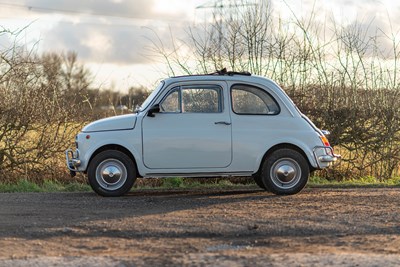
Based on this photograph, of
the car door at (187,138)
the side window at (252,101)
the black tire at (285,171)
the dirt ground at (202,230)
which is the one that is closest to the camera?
the dirt ground at (202,230)

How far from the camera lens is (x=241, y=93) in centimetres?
1219

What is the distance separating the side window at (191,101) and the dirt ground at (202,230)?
1.46 meters

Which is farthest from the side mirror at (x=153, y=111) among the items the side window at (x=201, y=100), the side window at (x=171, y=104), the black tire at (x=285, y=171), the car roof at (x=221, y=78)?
the black tire at (x=285, y=171)

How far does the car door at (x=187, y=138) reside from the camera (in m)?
11.8

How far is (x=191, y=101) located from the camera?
1198 centimetres

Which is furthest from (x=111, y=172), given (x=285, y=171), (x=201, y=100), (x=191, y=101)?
(x=285, y=171)

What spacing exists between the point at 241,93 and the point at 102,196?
2871 millimetres

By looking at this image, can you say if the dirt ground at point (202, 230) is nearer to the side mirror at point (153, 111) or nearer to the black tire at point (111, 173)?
the black tire at point (111, 173)

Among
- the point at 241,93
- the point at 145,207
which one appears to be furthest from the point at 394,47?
the point at 145,207

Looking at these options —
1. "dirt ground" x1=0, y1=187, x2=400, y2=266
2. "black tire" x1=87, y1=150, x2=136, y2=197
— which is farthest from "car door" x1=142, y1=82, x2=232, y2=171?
"dirt ground" x1=0, y1=187, x2=400, y2=266

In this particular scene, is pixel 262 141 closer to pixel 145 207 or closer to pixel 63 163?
pixel 145 207

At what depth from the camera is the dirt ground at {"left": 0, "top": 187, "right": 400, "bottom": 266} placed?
704 cm

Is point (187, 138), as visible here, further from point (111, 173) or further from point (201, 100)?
point (111, 173)

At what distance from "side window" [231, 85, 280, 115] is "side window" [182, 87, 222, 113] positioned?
0.88ft
